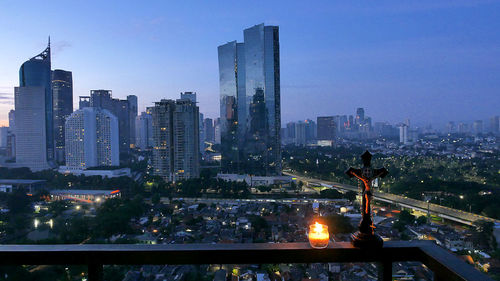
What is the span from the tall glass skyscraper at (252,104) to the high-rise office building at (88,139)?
7423 mm

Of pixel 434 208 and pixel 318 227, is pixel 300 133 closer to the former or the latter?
pixel 434 208

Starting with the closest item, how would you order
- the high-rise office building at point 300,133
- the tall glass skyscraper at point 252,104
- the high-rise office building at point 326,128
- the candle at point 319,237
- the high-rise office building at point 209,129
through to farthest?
the candle at point 319,237
the tall glass skyscraper at point 252,104
the high-rise office building at point 326,128
the high-rise office building at point 300,133
the high-rise office building at point 209,129

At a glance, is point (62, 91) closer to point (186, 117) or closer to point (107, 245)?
point (186, 117)

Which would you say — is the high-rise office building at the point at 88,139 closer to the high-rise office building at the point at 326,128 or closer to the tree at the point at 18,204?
the tree at the point at 18,204

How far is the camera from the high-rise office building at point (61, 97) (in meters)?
24.1

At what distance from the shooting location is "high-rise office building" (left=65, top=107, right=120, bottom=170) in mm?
17953

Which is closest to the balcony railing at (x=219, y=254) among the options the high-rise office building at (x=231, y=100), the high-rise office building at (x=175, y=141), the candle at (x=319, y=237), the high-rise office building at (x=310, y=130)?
the candle at (x=319, y=237)

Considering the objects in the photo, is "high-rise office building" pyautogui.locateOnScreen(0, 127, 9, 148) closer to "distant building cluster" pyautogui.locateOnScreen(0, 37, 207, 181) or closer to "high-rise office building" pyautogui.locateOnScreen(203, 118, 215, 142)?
"distant building cluster" pyautogui.locateOnScreen(0, 37, 207, 181)

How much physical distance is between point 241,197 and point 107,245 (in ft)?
34.0

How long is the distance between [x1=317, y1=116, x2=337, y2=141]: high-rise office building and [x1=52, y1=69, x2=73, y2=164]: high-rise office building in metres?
23.3

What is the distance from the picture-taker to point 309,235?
2.14 feet

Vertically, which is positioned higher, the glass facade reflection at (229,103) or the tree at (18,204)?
the glass facade reflection at (229,103)

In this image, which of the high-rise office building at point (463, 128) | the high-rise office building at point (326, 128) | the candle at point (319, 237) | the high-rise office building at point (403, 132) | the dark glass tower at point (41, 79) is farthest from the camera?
the high-rise office building at point (326, 128)

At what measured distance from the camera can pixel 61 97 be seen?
83.7ft
